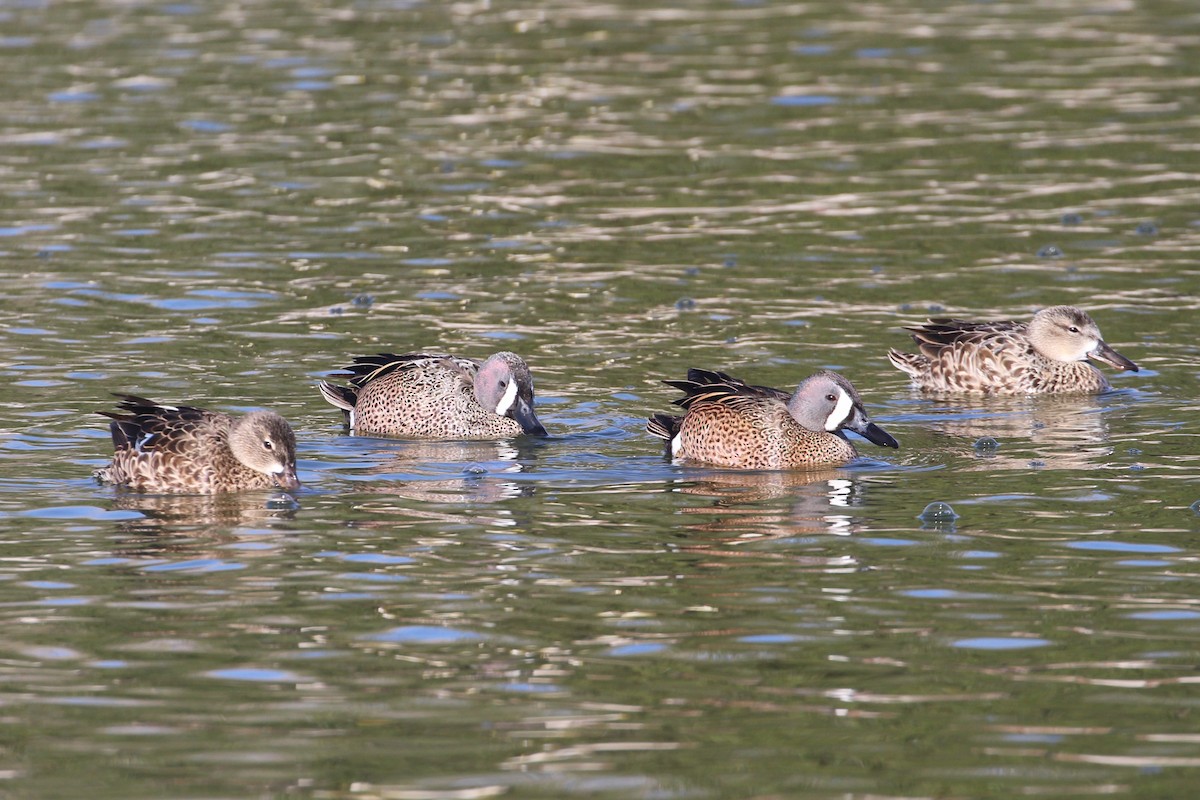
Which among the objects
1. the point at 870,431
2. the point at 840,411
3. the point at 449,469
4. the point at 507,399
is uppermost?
the point at 507,399

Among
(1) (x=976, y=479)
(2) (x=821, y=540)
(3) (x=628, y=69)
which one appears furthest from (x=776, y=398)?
(3) (x=628, y=69)

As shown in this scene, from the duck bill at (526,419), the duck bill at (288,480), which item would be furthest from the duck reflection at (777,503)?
the duck bill at (288,480)

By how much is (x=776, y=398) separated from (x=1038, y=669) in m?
5.26

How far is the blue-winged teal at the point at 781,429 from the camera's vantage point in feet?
43.9

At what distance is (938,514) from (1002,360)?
16.7 feet

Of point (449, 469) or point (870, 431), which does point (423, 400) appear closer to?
point (449, 469)

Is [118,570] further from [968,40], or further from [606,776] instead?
[968,40]

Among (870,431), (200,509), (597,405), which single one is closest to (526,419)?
(597,405)

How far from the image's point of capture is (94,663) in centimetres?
898

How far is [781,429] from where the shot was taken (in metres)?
13.5

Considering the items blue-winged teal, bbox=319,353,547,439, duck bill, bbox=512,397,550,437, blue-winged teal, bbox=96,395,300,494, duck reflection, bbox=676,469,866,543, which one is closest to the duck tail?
duck reflection, bbox=676,469,866,543

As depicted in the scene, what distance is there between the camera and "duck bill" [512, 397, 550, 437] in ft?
47.1

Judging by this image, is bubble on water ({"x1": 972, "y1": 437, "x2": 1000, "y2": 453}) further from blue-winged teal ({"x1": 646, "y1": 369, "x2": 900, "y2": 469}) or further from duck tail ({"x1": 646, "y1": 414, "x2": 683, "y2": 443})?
duck tail ({"x1": 646, "y1": 414, "x2": 683, "y2": 443})

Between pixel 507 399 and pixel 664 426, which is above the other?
pixel 507 399
